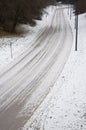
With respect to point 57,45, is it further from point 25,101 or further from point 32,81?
point 25,101

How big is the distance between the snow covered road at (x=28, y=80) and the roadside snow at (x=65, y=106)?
47 cm

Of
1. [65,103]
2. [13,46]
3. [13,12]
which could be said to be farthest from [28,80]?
[13,12]

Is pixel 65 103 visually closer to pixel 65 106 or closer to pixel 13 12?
pixel 65 106

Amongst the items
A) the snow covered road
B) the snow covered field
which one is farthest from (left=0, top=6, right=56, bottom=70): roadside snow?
the snow covered road

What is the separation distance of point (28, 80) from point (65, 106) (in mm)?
5042

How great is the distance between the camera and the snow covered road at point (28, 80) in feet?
45.2

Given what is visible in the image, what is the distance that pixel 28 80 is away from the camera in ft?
61.9

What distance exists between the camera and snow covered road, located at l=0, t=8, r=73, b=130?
45.2 feet

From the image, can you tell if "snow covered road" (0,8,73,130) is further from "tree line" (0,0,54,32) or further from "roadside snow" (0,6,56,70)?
"tree line" (0,0,54,32)

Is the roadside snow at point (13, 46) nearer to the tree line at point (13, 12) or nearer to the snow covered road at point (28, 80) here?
the snow covered road at point (28, 80)

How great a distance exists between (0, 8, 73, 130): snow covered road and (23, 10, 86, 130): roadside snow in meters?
0.47

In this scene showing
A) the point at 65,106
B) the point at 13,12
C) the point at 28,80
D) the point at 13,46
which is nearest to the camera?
the point at 65,106

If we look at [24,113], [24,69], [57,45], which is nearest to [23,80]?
[24,69]

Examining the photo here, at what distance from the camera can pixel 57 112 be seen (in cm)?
1376
